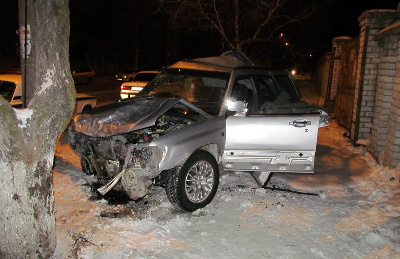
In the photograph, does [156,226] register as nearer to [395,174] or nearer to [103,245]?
[103,245]

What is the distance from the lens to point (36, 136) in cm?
336

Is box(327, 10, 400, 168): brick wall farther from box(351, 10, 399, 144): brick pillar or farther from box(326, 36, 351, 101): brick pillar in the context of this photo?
box(326, 36, 351, 101): brick pillar

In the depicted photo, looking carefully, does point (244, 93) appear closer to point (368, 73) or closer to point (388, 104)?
point (388, 104)

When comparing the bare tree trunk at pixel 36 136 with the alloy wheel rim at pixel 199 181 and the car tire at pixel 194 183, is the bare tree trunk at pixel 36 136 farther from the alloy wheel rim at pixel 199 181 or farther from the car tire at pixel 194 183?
the alloy wheel rim at pixel 199 181

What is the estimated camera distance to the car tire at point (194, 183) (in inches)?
185

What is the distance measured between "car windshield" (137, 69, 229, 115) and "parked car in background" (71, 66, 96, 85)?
78.7 feet

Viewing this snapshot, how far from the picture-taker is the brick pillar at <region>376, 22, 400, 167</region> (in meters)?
6.47

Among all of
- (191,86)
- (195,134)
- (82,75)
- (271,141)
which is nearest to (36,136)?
(195,134)

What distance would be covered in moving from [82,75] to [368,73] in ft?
81.0

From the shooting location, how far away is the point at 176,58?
46.0m

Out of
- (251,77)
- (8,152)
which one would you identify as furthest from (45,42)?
(251,77)

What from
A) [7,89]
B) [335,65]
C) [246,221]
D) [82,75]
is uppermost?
[335,65]

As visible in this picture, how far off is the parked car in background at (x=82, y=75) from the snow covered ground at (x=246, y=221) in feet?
78.3

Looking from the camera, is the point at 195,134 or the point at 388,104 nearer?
the point at 195,134
